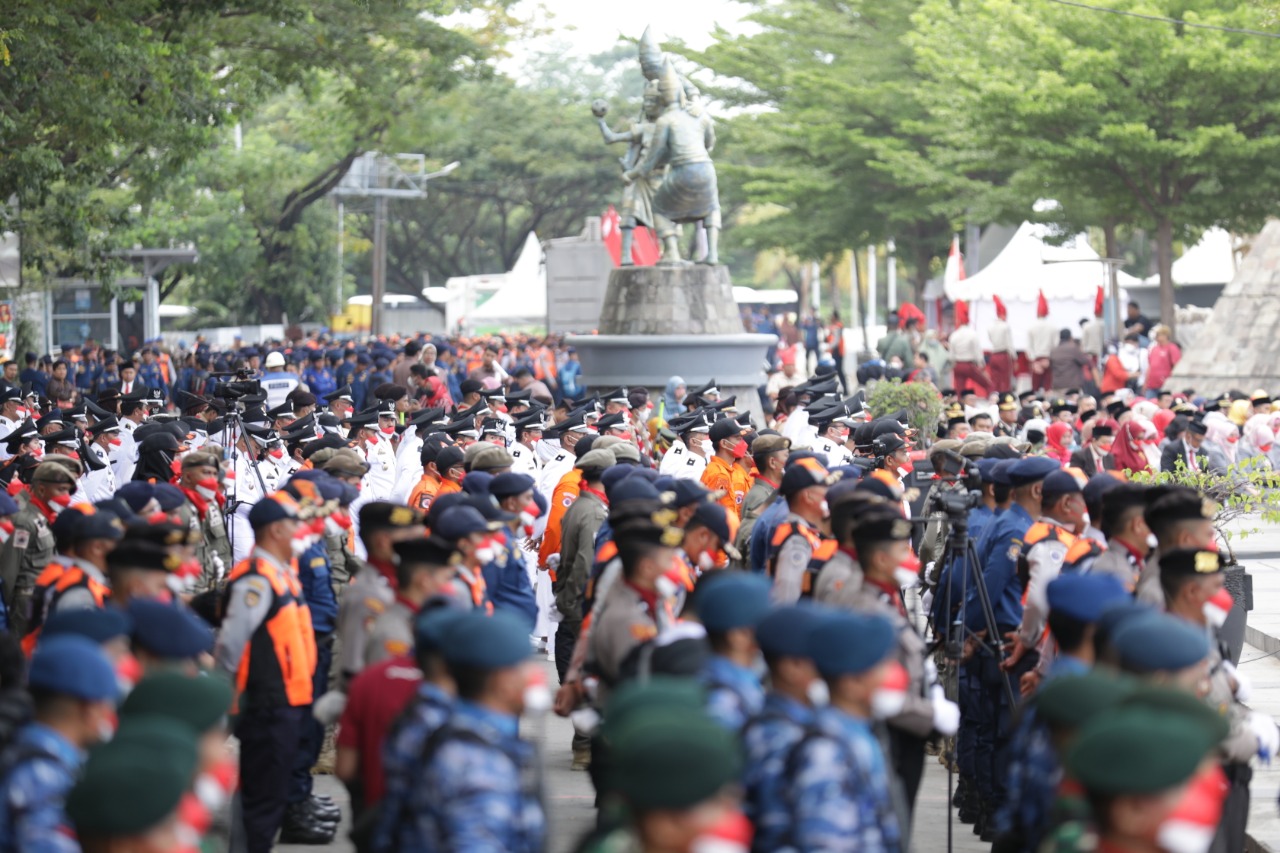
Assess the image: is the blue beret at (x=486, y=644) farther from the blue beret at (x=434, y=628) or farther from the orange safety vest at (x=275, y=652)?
the orange safety vest at (x=275, y=652)

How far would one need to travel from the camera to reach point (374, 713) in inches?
244

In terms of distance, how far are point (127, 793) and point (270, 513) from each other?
3.65 meters

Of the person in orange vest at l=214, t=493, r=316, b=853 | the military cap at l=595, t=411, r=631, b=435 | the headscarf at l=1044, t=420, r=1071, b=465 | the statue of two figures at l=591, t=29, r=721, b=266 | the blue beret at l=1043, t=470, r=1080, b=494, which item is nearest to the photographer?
the person in orange vest at l=214, t=493, r=316, b=853

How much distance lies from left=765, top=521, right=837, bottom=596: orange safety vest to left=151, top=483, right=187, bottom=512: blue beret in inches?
124

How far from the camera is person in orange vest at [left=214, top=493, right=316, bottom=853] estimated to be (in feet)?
25.8

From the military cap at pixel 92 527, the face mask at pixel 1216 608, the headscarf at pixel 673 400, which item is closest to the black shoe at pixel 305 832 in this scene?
the military cap at pixel 92 527

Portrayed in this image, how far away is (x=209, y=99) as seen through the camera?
2289 centimetres

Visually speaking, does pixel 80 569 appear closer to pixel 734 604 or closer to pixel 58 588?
pixel 58 588

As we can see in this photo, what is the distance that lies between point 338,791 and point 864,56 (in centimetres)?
3528

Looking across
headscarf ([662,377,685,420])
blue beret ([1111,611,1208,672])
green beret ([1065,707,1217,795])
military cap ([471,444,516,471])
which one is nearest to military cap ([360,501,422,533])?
military cap ([471,444,516,471])

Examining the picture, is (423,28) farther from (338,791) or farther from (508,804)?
(508,804)

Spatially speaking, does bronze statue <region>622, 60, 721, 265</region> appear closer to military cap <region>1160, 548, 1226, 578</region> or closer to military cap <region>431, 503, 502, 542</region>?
military cap <region>431, 503, 502, 542</region>

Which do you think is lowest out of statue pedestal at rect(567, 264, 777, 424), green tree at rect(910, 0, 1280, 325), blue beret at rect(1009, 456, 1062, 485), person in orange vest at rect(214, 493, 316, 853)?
person in orange vest at rect(214, 493, 316, 853)

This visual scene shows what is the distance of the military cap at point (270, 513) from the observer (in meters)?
7.90
